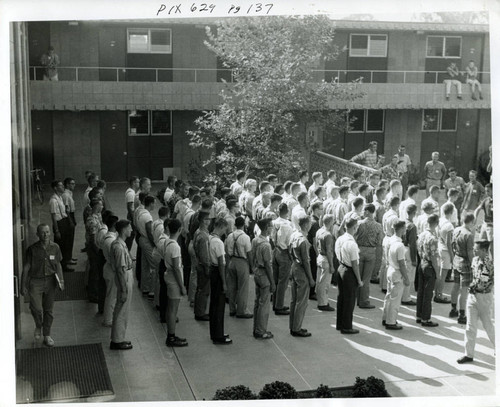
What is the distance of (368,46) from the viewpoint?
2002 cm

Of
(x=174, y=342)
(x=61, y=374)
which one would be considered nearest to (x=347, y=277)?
(x=174, y=342)

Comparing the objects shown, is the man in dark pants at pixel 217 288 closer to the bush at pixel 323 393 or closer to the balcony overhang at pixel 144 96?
the bush at pixel 323 393

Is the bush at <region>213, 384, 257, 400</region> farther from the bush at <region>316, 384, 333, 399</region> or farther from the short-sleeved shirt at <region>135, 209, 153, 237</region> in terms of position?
the short-sleeved shirt at <region>135, 209, 153, 237</region>

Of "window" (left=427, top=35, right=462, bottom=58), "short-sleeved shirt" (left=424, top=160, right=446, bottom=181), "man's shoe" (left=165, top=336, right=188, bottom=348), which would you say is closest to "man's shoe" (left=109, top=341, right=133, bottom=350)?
"man's shoe" (left=165, top=336, right=188, bottom=348)

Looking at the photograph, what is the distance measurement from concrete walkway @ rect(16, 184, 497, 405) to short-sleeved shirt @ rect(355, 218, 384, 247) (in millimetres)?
1051

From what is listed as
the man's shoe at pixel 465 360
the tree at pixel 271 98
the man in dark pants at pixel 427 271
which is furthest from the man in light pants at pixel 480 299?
the tree at pixel 271 98

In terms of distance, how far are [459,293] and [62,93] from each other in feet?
29.0

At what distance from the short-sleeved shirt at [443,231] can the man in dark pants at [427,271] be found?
0.61 metres

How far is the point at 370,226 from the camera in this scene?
10844 millimetres

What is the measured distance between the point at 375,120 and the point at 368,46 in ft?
8.41

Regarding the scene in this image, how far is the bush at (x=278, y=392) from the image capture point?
7.13 metres

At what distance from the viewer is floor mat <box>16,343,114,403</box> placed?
24.8ft

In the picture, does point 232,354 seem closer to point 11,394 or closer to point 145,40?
point 11,394

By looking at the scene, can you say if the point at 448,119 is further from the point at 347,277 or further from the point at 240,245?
the point at 240,245
